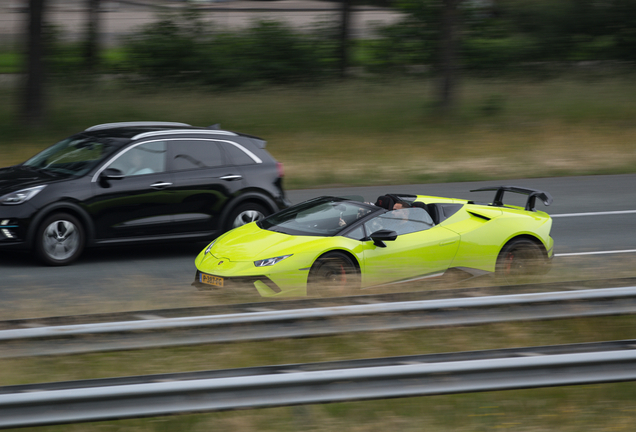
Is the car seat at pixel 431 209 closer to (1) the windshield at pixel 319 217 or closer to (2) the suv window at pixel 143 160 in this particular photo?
(1) the windshield at pixel 319 217

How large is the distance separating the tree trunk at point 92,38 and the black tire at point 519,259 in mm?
23075

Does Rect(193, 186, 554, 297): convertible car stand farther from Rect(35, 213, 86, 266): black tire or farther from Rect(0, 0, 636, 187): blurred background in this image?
Rect(0, 0, 636, 187): blurred background

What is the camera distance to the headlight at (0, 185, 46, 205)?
9109mm

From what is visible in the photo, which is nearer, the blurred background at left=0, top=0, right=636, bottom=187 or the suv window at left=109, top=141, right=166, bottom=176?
the suv window at left=109, top=141, right=166, bottom=176

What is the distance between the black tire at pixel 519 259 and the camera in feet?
26.6

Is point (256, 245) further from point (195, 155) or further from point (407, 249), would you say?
point (195, 155)

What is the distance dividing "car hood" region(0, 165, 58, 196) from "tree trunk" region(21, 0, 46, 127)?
33.2ft

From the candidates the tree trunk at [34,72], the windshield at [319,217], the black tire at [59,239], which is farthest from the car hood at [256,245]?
the tree trunk at [34,72]

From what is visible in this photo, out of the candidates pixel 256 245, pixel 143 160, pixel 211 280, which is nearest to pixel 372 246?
pixel 256 245

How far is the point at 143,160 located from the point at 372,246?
377 centimetres

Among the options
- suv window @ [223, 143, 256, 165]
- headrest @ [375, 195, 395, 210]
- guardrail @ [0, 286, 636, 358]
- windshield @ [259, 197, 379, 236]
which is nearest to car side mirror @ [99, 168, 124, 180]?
suv window @ [223, 143, 256, 165]

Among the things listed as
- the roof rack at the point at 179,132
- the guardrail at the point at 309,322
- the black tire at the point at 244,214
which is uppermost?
the roof rack at the point at 179,132

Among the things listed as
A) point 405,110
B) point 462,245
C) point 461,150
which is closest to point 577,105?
point 405,110

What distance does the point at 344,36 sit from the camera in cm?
3119
